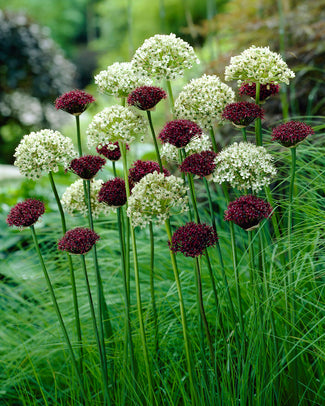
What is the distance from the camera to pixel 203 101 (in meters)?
1.38

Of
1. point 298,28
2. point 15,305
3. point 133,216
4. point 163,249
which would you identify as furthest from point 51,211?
point 298,28

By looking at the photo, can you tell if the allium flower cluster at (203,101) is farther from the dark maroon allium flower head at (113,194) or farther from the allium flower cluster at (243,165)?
the dark maroon allium flower head at (113,194)

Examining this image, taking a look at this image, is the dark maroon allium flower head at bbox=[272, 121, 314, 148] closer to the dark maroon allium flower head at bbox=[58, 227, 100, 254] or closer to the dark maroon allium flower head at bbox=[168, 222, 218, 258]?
the dark maroon allium flower head at bbox=[168, 222, 218, 258]

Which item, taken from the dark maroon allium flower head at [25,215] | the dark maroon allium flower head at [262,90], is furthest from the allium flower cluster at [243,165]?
the dark maroon allium flower head at [25,215]

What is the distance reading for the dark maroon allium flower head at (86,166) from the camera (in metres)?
1.34

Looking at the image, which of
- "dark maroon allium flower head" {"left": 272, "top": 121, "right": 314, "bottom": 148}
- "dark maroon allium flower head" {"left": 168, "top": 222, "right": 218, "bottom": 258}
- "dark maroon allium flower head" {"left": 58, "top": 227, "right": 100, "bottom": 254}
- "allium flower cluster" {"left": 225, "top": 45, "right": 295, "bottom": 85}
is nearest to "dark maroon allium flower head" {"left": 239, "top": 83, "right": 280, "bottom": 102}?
"allium flower cluster" {"left": 225, "top": 45, "right": 295, "bottom": 85}

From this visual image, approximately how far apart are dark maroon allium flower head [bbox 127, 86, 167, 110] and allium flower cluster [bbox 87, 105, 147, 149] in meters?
0.04

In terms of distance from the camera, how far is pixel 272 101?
163 inches

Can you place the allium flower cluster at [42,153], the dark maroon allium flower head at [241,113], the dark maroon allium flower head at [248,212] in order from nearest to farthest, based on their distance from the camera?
the dark maroon allium flower head at [248,212], the dark maroon allium flower head at [241,113], the allium flower cluster at [42,153]

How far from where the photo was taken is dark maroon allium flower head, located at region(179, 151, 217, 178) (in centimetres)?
125

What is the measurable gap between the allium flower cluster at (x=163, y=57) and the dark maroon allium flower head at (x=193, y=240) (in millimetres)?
473

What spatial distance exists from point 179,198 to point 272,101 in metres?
3.13

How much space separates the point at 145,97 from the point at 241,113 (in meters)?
0.27

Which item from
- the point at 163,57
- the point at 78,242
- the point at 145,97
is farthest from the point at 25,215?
the point at 163,57
